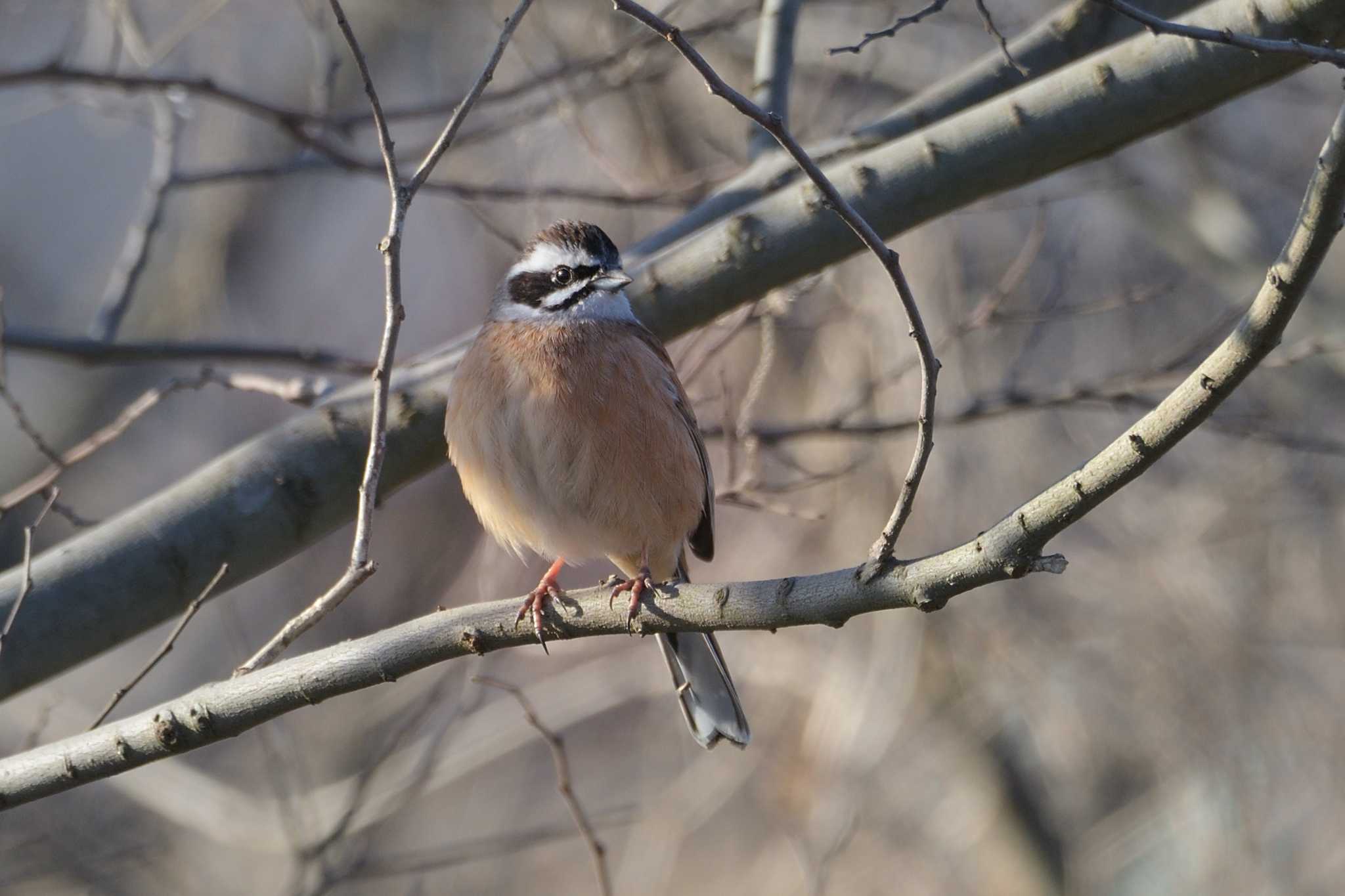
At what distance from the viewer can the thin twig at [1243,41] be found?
2.62m

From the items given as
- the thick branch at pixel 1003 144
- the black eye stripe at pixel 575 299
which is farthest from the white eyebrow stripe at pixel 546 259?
the thick branch at pixel 1003 144

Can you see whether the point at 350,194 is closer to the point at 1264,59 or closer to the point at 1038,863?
the point at 1038,863

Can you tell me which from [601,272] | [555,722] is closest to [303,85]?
[555,722]

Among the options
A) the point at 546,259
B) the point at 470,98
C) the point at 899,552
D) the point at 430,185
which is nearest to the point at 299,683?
the point at 470,98

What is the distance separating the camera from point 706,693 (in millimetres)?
4875

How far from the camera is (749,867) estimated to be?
13688 mm

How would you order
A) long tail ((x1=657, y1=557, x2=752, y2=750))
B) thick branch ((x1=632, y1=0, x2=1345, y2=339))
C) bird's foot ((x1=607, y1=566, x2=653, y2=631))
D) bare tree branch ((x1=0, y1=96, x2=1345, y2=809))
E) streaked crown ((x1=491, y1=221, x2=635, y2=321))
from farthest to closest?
streaked crown ((x1=491, y1=221, x2=635, y2=321)), long tail ((x1=657, y1=557, x2=752, y2=750)), thick branch ((x1=632, y1=0, x2=1345, y2=339)), bird's foot ((x1=607, y1=566, x2=653, y2=631)), bare tree branch ((x1=0, y1=96, x2=1345, y2=809))

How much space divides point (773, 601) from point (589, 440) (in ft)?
6.09

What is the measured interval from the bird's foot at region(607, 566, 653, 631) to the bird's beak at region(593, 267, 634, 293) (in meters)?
1.48

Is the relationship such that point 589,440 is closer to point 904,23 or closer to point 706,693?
point 706,693

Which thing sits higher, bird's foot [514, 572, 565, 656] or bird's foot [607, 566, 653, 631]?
bird's foot [514, 572, 565, 656]

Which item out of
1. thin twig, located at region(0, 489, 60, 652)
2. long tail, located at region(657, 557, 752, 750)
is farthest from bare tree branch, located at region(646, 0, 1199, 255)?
thin twig, located at region(0, 489, 60, 652)

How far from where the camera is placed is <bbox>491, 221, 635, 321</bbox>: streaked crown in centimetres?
499

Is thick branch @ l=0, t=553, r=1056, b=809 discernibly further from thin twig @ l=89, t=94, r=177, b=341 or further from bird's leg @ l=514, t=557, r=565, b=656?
A: thin twig @ l=89, t=94, r=177, b=341
